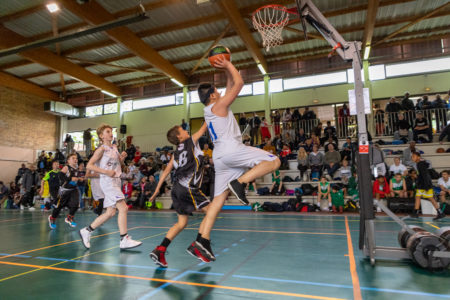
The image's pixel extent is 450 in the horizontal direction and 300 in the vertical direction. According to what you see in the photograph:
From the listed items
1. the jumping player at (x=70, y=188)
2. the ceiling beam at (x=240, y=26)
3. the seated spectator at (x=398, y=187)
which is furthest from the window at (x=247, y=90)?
the jumping player at (x=70, y=188)

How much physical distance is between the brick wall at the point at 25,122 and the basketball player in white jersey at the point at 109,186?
2115 centimetres

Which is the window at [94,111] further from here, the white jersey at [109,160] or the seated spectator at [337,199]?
the white jersey at [109,160]

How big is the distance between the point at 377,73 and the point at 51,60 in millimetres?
19229

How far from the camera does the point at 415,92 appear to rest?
17031mm

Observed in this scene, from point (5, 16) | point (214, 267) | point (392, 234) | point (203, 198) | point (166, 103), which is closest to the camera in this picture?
point (214, 267)

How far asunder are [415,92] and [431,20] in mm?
3821

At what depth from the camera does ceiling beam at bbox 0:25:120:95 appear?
1481 centimetres

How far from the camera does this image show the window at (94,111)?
2484 cm

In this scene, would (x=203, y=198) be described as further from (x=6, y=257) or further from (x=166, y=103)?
(x=166, y=103)

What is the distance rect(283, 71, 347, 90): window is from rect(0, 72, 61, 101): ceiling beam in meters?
18.9

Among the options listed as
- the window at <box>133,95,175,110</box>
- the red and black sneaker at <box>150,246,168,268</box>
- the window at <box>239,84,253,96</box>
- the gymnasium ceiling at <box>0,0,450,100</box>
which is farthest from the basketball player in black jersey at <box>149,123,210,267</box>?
the window at <box>133,95,175,110</box>

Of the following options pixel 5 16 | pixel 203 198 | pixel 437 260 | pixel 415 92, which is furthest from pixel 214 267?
pixel 415 92

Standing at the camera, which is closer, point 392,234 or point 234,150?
point 234,150

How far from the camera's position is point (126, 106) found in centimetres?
2380
